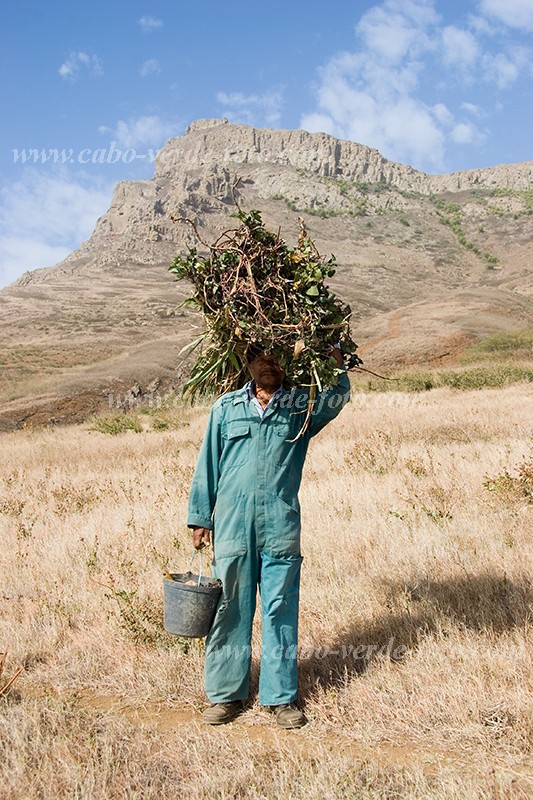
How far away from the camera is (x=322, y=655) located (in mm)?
4062

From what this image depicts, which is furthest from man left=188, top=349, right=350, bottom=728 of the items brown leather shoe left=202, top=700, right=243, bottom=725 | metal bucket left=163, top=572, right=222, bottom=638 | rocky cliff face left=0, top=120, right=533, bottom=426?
rocky cliff face left=0, top=120, right=533, bottom=426

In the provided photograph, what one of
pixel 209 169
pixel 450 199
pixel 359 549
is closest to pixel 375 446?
pixel 359 549

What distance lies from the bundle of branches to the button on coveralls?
0.27m

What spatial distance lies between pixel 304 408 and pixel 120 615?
221 cm

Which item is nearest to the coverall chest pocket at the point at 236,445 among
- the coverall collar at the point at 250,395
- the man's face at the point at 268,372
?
the coverall collar at the point at 250,395

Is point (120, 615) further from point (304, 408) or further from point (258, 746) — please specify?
point (304, 408)

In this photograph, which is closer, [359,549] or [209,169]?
[359,549]

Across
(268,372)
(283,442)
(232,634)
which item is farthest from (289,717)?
(268,372)

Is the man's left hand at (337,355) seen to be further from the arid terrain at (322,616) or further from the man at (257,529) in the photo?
the arid terrain at (322,616)

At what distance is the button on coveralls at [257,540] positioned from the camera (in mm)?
3551

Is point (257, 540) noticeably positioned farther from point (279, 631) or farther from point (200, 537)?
point (279, 631)

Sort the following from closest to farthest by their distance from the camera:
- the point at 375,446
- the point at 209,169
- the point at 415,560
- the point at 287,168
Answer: the point at 415,560
the point at 375,446
the point at 209,169
the point at 287,168

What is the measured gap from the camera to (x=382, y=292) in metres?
69.1

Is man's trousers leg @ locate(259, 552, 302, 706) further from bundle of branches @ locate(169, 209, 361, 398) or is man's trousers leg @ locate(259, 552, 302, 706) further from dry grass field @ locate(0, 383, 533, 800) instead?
bundle of branches @ locate(169, 209, 361, 398)
